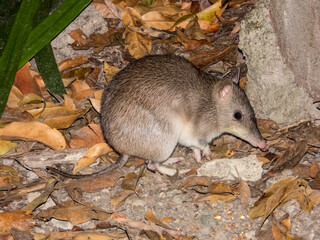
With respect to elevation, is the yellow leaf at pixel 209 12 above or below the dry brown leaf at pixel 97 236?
above

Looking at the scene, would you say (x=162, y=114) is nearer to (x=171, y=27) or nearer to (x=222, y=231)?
(x=222, y=231)

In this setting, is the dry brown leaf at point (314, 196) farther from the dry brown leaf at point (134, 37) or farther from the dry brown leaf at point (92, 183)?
the dry brown leaf at point (134, 37)

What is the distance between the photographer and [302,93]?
17.6 feet

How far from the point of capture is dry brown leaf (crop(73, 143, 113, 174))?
17.6 ft

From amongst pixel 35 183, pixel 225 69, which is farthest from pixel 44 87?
pixel 225 69

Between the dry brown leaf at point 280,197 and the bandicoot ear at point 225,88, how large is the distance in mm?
1117

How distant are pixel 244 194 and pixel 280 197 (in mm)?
366

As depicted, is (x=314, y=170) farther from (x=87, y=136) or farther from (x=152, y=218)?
(x=87, y=136)

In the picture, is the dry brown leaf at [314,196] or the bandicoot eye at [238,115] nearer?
the dry brown leaf at [314,196]

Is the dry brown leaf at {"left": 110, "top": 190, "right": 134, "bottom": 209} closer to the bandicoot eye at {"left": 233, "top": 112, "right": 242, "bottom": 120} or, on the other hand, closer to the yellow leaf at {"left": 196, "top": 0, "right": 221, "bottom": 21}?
the bandicoot eye at {"left": 233, "top": 112, "right": 242, "bottom": 120}

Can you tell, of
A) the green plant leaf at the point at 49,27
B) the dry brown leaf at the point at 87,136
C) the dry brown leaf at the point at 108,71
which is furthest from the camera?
→ the dry brown leaf at the point at 108,71

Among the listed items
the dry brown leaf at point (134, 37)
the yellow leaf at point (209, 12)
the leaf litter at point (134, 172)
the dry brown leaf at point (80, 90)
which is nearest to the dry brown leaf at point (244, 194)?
the leaf litter at point (134, 172)

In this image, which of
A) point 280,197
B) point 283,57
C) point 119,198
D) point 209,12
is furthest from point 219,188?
point 209,12

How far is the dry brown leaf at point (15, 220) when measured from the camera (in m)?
4.73
